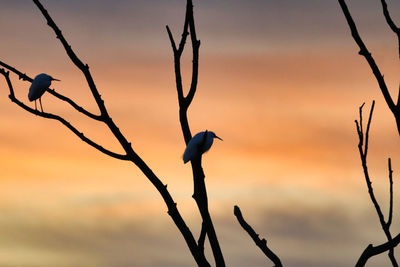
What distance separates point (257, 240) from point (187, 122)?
1326 millimetres

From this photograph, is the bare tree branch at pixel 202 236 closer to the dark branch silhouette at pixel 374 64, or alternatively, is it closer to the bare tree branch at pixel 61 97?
the bare tree branch at pixel 61 97

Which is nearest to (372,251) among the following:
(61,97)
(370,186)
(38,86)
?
(370,186)

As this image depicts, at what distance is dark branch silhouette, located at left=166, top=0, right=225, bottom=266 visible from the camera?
5.27 metres

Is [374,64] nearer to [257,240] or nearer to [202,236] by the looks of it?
[257,240]

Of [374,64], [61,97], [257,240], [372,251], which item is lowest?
[372,251]

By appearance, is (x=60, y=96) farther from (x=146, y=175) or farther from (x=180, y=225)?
(x=180, y=225)

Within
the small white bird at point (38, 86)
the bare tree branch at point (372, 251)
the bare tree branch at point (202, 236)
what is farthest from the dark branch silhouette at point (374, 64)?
the small white bird at point (38, 86)

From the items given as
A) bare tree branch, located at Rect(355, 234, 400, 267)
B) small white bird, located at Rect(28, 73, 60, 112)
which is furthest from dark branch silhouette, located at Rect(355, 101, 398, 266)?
small white bird, located at Rect(28, 73, 60, 112)

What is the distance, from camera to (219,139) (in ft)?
46.0

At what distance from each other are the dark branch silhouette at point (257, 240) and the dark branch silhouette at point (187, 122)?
Result: 28 centimetres

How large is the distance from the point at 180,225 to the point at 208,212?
30 centimetres

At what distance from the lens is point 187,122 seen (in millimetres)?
5770

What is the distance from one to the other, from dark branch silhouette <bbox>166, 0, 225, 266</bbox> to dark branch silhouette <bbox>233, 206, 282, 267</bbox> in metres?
0.28

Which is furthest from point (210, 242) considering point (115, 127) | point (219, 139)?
point (219, 139)
